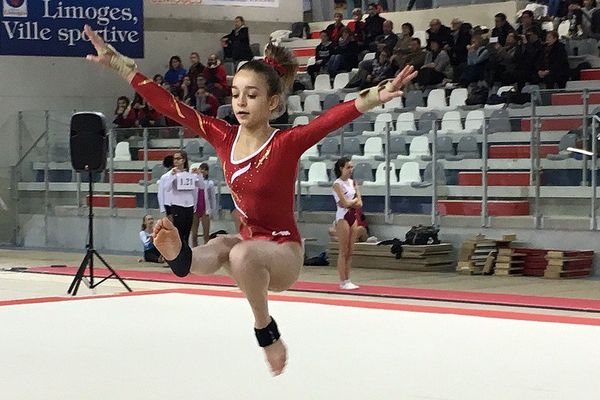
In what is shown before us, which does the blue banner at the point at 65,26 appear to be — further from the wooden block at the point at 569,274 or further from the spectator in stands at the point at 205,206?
the wooden block at the point at 569,274

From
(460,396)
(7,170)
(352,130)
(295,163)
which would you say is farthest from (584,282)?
(7,170)

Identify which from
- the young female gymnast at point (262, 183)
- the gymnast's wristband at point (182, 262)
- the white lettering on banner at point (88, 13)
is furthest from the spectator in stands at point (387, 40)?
the gymnast's wristband at point (182, 262)

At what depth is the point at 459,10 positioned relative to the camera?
22266 millimetres

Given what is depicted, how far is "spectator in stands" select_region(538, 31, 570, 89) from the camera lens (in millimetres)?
17203

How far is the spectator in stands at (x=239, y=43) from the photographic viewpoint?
75.5 ft

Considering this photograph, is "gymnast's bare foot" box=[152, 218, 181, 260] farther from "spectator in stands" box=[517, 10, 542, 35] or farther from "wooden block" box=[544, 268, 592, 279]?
"spectator in stands" box=[517, 10, 542, 35]

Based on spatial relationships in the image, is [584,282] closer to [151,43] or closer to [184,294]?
[184,294]

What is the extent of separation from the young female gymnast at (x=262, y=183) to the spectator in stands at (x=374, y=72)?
13.0m

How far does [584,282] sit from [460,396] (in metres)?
7.94

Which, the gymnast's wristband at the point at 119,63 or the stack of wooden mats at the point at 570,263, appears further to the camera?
the stack of wooden mats at the point at 570,263

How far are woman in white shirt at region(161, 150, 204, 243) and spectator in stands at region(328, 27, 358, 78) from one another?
5.20 meters

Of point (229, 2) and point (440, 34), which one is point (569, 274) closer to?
point (440, 34)

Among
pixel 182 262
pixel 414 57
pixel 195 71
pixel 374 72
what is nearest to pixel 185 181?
pixel 374 72

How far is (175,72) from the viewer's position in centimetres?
2250
